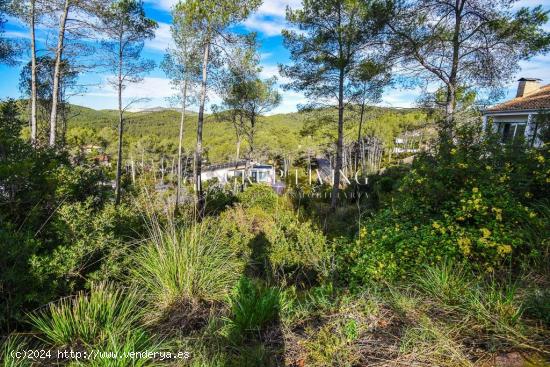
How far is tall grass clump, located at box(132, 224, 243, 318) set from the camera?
2.25 meters

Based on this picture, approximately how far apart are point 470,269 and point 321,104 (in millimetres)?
8909

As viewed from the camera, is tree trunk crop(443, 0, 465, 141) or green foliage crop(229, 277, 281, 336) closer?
green foliage crop(229, 277, 281, 336)

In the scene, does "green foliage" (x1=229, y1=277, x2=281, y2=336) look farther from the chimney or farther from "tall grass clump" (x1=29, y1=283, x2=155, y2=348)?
the chimney

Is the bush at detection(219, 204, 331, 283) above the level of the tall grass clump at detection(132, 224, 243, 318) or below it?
below

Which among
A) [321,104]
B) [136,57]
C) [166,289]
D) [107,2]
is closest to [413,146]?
[321,104]

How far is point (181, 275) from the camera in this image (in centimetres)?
229

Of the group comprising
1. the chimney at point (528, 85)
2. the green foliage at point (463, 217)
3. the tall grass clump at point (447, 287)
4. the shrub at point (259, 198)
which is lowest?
A: the shrub at point (259, 198)

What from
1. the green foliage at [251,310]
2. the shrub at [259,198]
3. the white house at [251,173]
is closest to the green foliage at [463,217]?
the green foliage at [251,310]

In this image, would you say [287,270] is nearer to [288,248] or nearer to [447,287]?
[288,248]

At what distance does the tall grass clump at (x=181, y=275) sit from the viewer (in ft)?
7.37

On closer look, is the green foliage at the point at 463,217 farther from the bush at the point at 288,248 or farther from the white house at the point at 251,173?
the white house at the point at 251,173

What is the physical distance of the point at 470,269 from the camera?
98.8 inches

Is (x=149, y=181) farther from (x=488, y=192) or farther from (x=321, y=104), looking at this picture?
(x=321, y=104)

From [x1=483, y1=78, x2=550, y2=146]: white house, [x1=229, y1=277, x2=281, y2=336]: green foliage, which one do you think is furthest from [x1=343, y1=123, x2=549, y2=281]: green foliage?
[x1=483, y1=78, x2=550, y2=146]: white house
